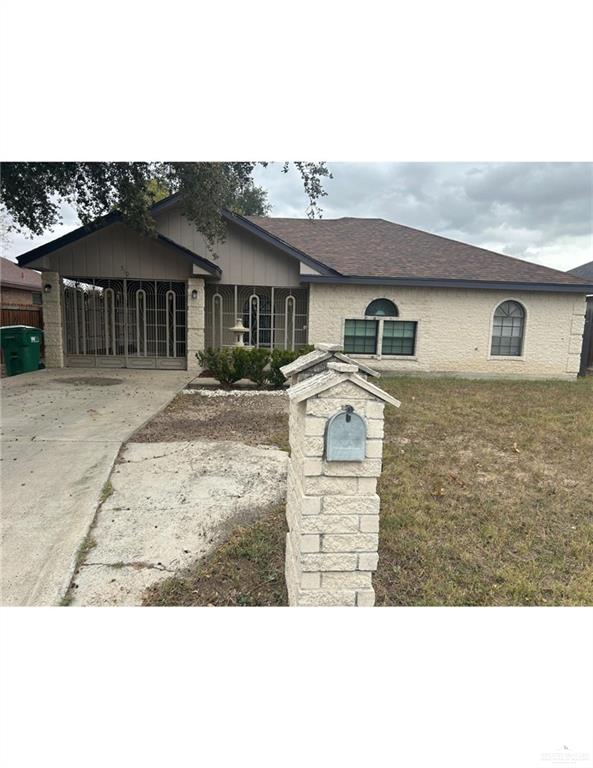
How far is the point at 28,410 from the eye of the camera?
6918 millimetres

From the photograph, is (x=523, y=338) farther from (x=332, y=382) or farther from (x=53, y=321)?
(x=53, y=321)

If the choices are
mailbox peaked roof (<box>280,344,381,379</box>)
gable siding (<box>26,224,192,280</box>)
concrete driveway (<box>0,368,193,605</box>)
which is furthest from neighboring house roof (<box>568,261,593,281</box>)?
mailbox peaked roof (<box>280,344,381,379</box>)

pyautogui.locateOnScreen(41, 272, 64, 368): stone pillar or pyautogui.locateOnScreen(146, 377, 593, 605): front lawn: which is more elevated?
pyautogui.locateOnScreen(41, 272, 64, 368): stone pillar

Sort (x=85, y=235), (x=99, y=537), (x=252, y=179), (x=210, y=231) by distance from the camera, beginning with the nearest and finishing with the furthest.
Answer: (x=99, y=537), (x=252, y=179), (x=210, y=231), (x=85, y=235)

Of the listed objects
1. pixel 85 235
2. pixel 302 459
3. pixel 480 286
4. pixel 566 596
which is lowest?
pixel 566 596

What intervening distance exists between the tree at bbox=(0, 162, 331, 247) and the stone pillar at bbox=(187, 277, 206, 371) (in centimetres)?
294

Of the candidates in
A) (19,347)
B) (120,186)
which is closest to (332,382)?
(120,186)

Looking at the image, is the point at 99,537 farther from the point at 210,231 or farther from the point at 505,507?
the point at 210,231

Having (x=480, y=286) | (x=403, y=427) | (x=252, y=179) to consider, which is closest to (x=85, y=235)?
(x=252, y=179)

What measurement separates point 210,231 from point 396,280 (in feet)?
17.4

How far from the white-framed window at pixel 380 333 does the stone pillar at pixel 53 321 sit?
7.93m

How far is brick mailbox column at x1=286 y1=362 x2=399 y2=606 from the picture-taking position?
218 centimetres

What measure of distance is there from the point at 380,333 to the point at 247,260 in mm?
4322

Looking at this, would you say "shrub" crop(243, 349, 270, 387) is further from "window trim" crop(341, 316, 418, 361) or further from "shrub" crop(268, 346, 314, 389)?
"window trim" crop(341, 316, 418, 361)
